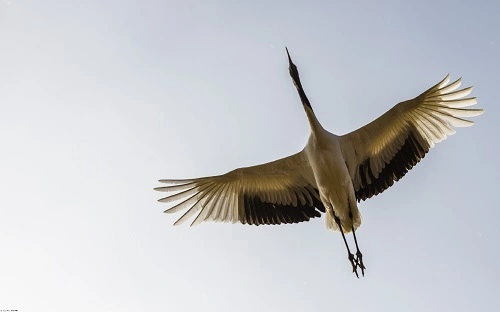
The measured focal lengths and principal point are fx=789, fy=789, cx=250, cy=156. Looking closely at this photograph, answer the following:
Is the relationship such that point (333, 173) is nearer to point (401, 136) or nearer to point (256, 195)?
point (401, 136)

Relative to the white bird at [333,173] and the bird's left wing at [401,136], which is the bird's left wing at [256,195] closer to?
the white bird at [333,173]

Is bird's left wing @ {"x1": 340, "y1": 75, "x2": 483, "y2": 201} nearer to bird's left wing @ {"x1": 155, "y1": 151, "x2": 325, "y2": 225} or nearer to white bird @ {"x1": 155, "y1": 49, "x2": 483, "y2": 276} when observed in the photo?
white bird @ {"x1": 155, "y1": 49, "x2": 483, "y2": 276}

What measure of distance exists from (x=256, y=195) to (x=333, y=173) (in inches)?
67.7

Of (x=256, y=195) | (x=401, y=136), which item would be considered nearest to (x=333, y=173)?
(x=401, y=136)

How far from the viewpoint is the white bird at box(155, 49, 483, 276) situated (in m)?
12.9

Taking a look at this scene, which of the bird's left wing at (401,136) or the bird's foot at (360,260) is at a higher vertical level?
the bird's left wing at (401,136)

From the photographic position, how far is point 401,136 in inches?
529

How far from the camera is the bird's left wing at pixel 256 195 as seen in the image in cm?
1350

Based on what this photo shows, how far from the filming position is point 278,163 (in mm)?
13492

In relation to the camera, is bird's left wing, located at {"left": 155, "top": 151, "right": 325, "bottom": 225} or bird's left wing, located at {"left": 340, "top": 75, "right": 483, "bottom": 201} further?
bird's left wing, located at {"left": 155, "top": 151, "right": 325, "bottom": 225}

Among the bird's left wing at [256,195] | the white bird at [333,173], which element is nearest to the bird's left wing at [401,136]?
the white bird at [333,173]

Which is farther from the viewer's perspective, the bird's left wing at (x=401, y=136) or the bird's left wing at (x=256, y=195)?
the bird's left wing at (x=256, y=195)

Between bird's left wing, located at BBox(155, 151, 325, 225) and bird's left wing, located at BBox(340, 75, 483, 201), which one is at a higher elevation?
bird's left wing, located at BBox(340, 75, 483, 201)

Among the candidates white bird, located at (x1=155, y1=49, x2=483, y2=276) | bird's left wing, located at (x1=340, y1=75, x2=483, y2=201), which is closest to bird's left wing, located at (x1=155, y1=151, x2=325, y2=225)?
white bird, located at (x1=155, y1=49, x2=483, y2=276)
